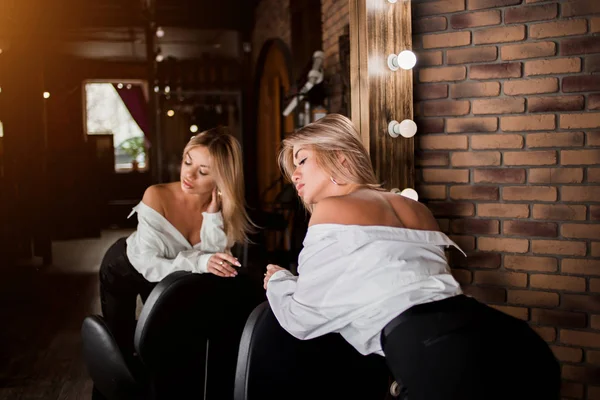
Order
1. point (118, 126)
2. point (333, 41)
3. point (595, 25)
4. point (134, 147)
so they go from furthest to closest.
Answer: point (134, 147) → point (118, 126) → point (333, 41) → point (595, 25)

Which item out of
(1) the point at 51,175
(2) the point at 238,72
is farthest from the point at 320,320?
(2) the point at 238,72

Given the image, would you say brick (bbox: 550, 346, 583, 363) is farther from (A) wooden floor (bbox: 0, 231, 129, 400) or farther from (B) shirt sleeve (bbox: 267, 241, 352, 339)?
(A) wooden floor (bbox: 0, 231, 129, 400)

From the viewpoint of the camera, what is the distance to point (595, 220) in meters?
2.23

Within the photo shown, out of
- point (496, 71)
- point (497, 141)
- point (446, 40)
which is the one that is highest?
point (446, 40)

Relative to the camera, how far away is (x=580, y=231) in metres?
2.25

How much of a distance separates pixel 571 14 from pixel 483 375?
1635mm

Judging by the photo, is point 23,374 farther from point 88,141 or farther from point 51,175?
point 88,141

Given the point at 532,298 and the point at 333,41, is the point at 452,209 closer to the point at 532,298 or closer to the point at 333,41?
the point at 532,298

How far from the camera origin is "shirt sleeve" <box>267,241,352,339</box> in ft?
4.41

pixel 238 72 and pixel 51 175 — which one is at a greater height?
pixel 238 72

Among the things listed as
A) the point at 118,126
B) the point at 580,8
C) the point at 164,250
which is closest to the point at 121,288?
the point at 164,250

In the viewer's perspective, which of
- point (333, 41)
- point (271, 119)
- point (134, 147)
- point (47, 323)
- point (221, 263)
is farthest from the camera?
point (134, 147)

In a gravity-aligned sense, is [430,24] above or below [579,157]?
above

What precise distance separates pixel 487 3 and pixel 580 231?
0.94 m
